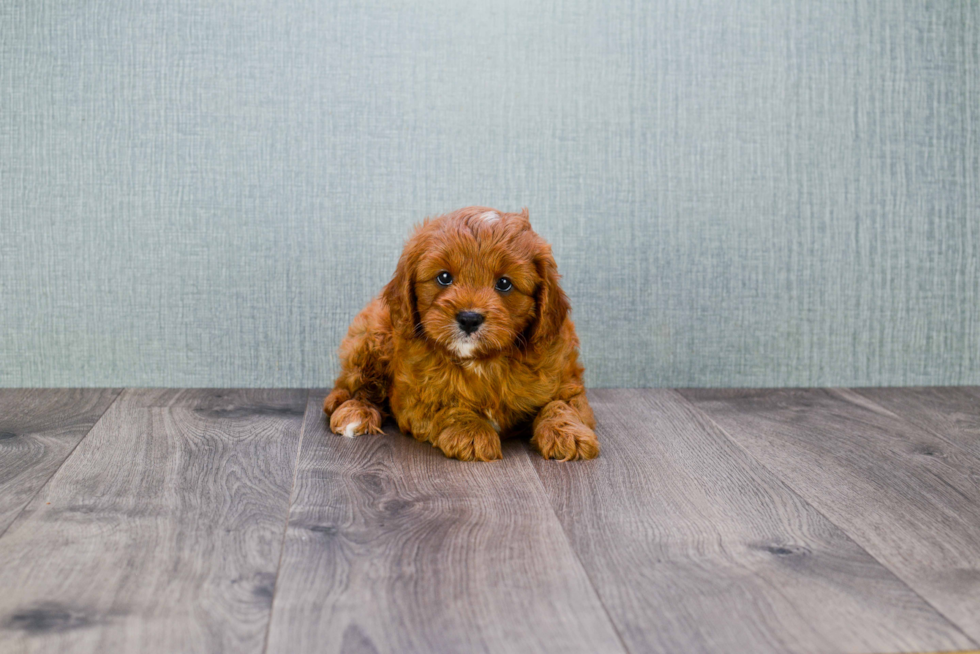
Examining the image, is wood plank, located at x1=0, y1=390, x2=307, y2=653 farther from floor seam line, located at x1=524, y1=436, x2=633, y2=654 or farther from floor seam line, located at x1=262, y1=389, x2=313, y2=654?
floor seam line, located at x1=524, y1=436, x2=633, y2=654

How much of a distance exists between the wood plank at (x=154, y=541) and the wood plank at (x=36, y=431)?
0.03 m

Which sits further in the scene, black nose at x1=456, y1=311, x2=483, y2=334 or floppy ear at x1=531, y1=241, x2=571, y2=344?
floppy ear at x1=531, y1=241, x2=571, y2=344

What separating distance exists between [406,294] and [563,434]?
497 mm

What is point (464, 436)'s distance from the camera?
2072 mm

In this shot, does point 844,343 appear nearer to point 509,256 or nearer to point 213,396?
point 509,256

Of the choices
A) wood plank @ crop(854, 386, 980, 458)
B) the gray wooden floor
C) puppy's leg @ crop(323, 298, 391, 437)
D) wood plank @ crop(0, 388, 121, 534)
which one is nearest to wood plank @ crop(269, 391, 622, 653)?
the gray wooden floor

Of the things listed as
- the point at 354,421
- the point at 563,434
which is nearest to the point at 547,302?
the point at 563,434

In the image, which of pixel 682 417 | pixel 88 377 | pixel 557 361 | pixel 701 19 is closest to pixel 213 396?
pixel 88 377

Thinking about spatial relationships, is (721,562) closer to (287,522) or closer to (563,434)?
(563,434)

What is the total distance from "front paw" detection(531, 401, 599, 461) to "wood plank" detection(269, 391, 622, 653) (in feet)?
0.28

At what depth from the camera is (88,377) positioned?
9.14ft

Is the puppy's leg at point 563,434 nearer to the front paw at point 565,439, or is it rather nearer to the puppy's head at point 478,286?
the front paw at point 565,439

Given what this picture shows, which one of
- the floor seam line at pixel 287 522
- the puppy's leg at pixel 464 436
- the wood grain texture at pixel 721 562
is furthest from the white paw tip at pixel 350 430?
the wood grain texture at pixel 721 562

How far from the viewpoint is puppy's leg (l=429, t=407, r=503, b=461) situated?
2.06 meters
